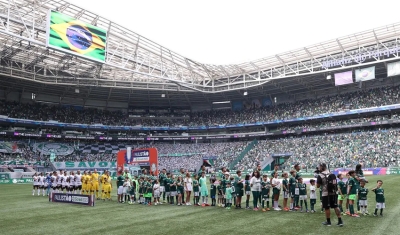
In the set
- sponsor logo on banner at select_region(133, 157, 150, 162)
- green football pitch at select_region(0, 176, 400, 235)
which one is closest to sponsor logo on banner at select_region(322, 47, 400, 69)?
sponsor logo on banner at select_region(133, 157, 150, 162)

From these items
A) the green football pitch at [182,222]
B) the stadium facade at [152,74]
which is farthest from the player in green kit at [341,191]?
the stadium facade at [152,74]

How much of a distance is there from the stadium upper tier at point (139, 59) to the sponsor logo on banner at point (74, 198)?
1565 centimetres

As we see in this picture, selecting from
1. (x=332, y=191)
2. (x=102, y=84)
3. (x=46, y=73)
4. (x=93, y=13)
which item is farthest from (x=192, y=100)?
(x=332, y=191)

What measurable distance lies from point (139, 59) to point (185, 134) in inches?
1041

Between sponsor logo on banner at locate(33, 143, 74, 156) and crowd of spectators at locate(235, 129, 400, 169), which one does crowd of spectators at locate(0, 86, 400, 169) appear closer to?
crowd of spectators at locate(235, 129, 400, 169)

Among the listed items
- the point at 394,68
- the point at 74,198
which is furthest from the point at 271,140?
the point at 74,198

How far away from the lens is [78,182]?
71.3 ft

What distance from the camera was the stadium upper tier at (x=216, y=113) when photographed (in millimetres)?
48750

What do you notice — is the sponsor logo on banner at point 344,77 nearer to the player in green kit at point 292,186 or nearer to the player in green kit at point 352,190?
the player in green kit at point 292,186

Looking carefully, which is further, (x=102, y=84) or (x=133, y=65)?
(x=102, y=84)

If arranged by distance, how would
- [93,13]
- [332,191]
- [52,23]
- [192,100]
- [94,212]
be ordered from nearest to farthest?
[332,191] < [94,212] < [52,23] < [93,13] < [192,100]

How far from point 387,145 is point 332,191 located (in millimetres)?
35237

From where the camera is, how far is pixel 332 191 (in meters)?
10.4

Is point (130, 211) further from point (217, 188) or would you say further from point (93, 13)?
point (93, 13)
